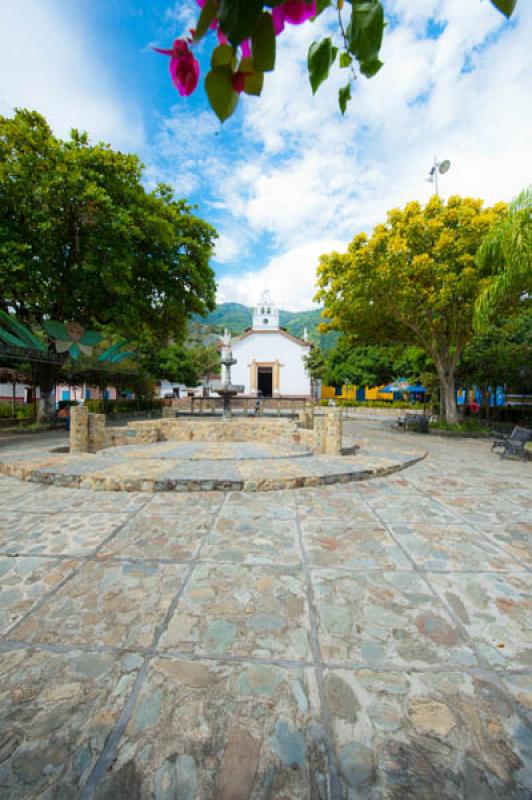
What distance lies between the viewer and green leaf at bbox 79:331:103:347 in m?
15.0

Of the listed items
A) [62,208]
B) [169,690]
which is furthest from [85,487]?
[62,208]

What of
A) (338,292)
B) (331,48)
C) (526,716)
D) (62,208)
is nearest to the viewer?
(331,48)

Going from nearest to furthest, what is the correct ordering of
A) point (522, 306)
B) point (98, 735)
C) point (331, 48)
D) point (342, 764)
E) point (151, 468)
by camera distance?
point (331, 48)
point (342, 764)
point (98, 735)
point (151, 468)
point (522, 306)

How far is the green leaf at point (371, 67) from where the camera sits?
3.24ft

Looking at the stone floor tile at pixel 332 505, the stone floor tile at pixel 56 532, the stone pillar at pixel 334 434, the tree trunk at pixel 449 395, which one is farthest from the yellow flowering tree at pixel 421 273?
the stone floor tile at pixel 56 532

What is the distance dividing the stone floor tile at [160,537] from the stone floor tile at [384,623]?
1.39 metres

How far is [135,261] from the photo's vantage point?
1373 centimetres

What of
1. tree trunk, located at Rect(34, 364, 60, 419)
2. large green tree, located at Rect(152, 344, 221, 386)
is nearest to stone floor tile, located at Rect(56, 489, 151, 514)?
tree trunk, located at Rect(34, 364, 60, 419)

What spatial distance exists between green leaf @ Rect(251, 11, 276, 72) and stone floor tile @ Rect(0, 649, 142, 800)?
249 centimetres

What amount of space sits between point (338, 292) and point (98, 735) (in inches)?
594

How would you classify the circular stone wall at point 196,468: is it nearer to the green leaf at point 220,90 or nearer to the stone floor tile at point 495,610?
the stone floor tile at point 495,610

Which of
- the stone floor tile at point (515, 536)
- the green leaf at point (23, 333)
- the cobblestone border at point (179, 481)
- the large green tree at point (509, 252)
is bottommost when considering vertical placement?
the stone floor tile at point (515, 536)

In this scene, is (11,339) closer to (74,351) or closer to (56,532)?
(74,351)

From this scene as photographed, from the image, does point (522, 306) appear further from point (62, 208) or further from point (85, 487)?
point (62, 208)
